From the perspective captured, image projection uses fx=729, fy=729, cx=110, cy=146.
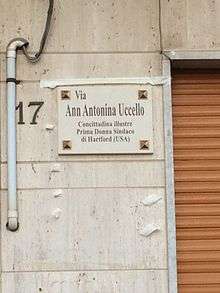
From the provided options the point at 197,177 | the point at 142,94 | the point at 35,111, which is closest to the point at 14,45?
the point at 35,111

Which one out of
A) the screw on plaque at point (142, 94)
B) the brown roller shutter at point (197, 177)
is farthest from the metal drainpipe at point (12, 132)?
the brown roller shutter at point (197, 177)

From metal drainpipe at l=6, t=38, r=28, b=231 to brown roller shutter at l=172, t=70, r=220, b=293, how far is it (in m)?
1.20

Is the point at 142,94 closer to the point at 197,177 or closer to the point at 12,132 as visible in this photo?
the point at 197,177

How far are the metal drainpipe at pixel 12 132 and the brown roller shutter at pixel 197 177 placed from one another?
1.20 meters

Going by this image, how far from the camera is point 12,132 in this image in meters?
5.22

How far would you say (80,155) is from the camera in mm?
5285

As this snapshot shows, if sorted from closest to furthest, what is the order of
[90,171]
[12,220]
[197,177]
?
[12,220] → [90,171] → [197,177]

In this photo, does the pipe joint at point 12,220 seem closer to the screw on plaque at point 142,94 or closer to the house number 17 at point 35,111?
the house number 17 at point 35,111

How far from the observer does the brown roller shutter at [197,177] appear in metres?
5.39

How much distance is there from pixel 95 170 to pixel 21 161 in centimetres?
54

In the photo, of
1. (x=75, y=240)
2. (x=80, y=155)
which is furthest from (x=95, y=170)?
(x=75, y=240)

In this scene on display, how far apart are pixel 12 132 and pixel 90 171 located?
2.06 ft

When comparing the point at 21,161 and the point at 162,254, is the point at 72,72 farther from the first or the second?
the point at 162,254

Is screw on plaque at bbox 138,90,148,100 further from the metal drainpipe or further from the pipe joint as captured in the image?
the pipe joint
